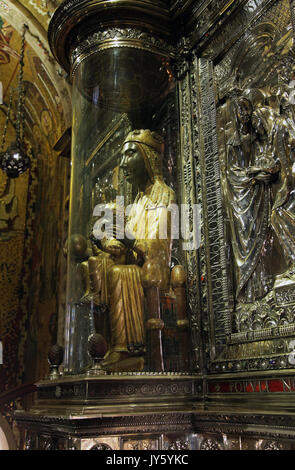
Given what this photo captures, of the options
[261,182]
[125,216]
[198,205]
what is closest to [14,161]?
[125,216]

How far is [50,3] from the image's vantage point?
599cm

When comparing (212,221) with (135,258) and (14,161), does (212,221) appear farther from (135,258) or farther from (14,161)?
(14,161)

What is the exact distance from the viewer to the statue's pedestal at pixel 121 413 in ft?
8.40

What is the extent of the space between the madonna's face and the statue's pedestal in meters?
1.62

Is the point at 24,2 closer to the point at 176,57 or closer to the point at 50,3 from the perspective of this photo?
the point at 50,3

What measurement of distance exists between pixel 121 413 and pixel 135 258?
1.21 meters

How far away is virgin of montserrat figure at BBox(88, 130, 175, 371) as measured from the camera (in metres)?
3.20

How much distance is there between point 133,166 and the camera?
3.80m

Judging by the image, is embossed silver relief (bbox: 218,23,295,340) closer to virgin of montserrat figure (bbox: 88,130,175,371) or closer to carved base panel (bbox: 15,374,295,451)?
carved base panel (bbox: 15,374,295,451)

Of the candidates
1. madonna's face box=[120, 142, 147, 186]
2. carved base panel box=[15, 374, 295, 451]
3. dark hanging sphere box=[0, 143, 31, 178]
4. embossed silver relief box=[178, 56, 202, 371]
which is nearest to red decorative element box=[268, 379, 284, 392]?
carved base panel box=[15, 374, 295, 451]

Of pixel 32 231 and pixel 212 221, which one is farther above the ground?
pixel 32 231

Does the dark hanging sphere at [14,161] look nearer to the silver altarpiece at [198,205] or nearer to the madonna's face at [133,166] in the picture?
the silver altarpiece at [198,205]

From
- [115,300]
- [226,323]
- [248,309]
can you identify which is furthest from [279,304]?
[115,300]

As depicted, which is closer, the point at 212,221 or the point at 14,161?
the point at 212,221
